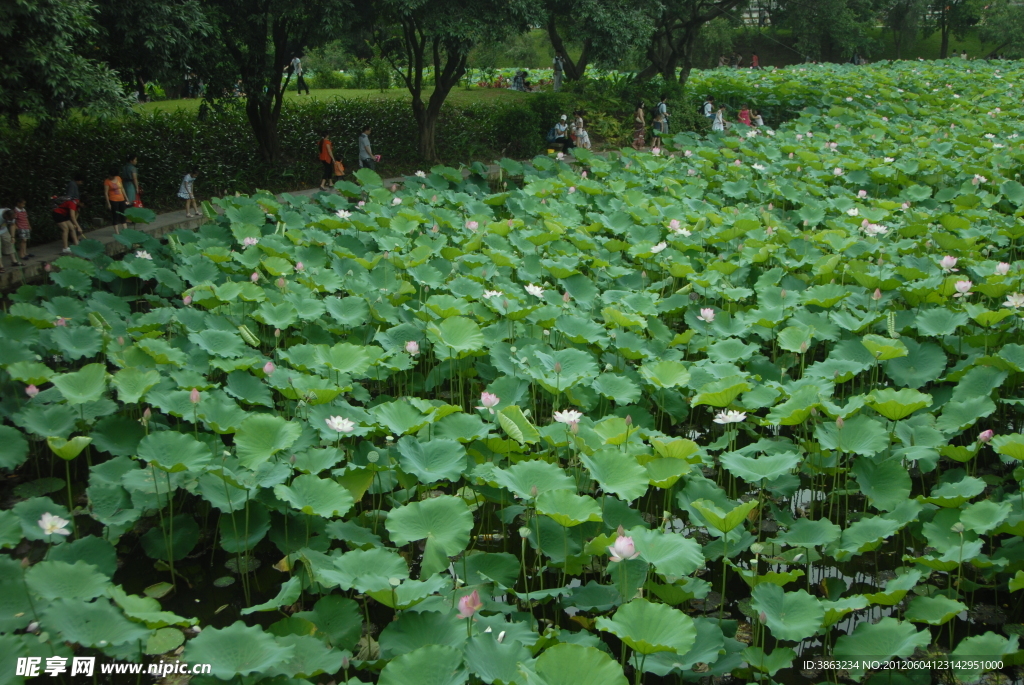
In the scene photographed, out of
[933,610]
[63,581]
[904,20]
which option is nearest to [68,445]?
[63,581]

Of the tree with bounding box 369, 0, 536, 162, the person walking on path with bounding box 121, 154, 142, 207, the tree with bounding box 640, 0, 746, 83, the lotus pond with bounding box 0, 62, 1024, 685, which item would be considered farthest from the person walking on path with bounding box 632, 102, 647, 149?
the person walking on path with bounding box 121, 154, 142, 207

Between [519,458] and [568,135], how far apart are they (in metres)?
11.4

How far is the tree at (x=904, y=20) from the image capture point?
3127cm

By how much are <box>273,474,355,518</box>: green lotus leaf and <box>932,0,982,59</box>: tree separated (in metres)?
36.3

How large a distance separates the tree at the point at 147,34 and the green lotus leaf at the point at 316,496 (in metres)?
5.85

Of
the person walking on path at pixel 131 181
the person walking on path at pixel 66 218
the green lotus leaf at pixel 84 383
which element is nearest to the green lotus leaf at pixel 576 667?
the green lotus leaf at pixel 84 383

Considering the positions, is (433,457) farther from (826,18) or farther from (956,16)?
(956,16)

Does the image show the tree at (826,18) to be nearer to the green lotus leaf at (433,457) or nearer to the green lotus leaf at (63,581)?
the green lotus leaf at (433,457)

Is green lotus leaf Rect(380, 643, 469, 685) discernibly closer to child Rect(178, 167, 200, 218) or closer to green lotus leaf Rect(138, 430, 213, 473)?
green lotus leaf Rect(138, 430, 213, 473)

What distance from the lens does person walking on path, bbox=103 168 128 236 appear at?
29.1ft

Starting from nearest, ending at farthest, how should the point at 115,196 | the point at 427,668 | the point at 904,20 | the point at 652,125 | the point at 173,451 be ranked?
1. the point at 427,668
2. the point at 173,451
3. the point at 115,196
4. the point at 652,125
5. the point at 904,20

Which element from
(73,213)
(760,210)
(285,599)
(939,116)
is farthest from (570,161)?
(285,599)

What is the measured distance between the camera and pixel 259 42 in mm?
10953

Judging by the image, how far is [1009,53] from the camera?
30.9 meters
